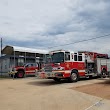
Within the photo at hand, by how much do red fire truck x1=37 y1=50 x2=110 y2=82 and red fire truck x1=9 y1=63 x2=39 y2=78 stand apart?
7687 mm

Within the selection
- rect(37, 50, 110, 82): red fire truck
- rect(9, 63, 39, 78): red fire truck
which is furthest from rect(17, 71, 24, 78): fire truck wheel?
rect(37, 50, 110, 82): red fire truck

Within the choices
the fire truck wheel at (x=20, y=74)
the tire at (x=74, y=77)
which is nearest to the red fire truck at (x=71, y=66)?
the tire at (x=74, y=77)

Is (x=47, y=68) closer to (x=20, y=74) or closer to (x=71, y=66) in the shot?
(x=71, y=66)

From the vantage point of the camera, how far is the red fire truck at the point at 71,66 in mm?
18031

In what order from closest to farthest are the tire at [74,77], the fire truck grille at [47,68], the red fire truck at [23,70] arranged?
the fire truck grille at [47,68] → the tire at [74,77] → the red fire truck at [23,70]

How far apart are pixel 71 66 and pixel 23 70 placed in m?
10.5

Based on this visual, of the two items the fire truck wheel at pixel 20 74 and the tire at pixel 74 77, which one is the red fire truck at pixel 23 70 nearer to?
the fire truck wheel at pixel 20 74

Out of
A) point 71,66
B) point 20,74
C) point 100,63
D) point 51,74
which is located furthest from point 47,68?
point 20,74

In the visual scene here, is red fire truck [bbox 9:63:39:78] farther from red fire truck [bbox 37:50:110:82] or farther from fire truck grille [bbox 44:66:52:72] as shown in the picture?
fire truck grille [bbox 44:66:52:72]

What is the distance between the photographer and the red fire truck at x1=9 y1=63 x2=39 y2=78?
89.6ft

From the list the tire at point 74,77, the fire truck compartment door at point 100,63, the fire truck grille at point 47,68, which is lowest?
the tire at point 74,77

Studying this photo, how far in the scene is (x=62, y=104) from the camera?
9617mm

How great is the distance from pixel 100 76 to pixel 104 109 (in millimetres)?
14249

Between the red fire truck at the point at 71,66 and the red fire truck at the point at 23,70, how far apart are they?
7.69 m
